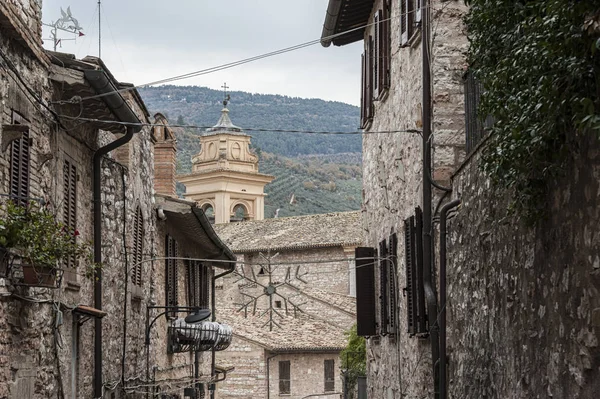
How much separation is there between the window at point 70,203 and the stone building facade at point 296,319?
24.3 meters

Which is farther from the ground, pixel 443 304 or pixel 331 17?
pixel 331 17

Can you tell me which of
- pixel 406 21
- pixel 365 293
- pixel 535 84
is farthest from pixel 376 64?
pixel 535 84

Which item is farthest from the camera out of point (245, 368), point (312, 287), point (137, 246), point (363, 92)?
point (312, 287)

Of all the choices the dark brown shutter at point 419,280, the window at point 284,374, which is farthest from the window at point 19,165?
the window at point 284,374

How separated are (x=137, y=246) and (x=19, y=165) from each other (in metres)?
6.90

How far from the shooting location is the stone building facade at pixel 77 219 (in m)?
10.0

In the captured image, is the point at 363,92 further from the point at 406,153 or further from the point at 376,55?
the point at 406,153

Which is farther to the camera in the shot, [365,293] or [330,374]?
[330,374]

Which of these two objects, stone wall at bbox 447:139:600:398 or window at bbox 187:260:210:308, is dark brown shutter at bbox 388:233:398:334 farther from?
window at bbox 187:260:210:308

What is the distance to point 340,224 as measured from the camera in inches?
2008

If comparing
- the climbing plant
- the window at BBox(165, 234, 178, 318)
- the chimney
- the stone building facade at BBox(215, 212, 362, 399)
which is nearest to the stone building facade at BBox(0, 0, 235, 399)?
→ the window at BBox(165, 234, 178, 318)

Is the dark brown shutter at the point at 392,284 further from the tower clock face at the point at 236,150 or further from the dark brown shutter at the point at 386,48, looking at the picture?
the tower clock face at the point at 236,150

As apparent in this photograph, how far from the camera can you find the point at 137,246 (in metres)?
17.2

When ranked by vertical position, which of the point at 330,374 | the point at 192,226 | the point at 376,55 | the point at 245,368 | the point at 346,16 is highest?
the point at 346,16
